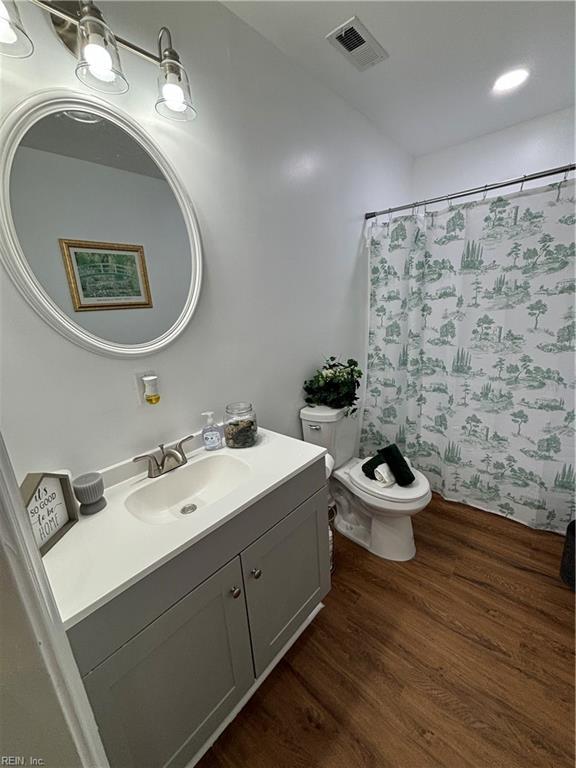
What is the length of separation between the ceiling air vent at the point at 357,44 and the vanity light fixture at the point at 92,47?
776mm

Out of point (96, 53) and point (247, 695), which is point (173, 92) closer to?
point (96, 53)

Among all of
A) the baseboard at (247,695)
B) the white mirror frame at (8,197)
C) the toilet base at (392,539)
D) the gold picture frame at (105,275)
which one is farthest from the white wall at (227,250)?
the baseboard at (247,695)

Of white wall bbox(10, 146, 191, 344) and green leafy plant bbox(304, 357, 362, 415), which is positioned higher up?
white wall bbox(10, 146, 191, 344)

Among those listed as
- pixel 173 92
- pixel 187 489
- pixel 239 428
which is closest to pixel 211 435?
pixel 239 428

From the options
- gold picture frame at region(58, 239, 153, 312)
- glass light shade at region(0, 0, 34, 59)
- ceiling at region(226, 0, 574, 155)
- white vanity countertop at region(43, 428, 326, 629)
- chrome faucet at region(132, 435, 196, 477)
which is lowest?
white vanity countertop at region(43, 428, 326, 629)

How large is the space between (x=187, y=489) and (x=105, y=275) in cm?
80

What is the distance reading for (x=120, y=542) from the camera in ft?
2.68

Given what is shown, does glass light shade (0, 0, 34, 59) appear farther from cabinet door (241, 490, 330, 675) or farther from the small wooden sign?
cabinet door (241, 490, 330, 675)

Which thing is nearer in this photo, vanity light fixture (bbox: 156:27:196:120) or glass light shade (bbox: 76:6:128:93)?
glass light shade (bbox: 76:6:128:93)

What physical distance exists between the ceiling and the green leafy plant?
4.91ft

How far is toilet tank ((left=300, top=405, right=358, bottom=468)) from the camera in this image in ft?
5.59

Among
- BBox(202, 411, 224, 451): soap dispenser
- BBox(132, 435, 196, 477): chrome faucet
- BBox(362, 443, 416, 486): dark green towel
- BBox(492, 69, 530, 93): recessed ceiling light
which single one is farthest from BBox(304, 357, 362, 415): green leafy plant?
BBox(492, 69, 530, 93): recessed ceiling light

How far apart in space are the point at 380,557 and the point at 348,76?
100 inches

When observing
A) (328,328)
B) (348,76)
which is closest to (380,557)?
(328,328)
